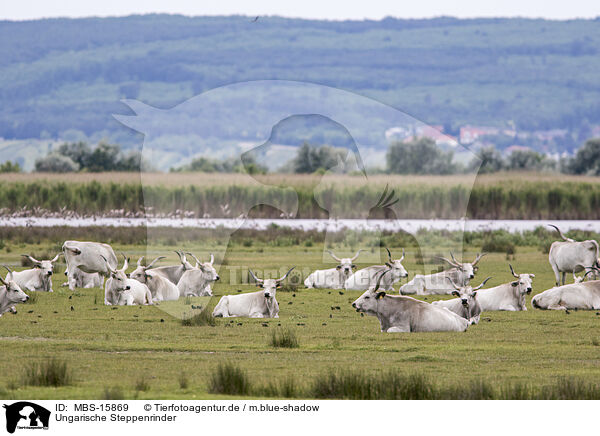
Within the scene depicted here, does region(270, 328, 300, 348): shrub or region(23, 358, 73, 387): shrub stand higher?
region(23, 358, 73, 387): shrub

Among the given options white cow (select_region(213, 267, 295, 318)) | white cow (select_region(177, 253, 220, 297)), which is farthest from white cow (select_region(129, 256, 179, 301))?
white cow (select_region(213, 267, 295, 318))

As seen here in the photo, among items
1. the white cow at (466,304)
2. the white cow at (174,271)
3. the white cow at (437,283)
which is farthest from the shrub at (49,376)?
the white cow at (437,283)

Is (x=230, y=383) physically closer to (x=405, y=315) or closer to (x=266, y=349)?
(x=266, y=349)

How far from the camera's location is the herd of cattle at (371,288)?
15305 millimetres

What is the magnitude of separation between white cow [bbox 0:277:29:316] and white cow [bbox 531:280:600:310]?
868cm

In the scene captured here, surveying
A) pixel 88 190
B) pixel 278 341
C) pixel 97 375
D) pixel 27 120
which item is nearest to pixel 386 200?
pixel 278 341

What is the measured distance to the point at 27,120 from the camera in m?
161

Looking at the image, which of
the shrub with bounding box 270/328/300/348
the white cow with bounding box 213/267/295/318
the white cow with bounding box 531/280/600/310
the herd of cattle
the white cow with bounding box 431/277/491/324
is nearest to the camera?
the shrub with bounding box 270/328/300/348

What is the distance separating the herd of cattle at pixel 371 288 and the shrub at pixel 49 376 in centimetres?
531

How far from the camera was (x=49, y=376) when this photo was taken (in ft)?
36.0

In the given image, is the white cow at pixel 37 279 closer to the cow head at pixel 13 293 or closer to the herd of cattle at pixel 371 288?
the herd of cattle at pixel 371 288

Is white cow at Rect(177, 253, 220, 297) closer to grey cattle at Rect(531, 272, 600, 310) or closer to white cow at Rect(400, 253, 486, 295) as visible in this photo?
white cow at Rect(400, 253, 486, 295)

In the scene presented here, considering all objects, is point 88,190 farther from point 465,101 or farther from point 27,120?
point 465,101
